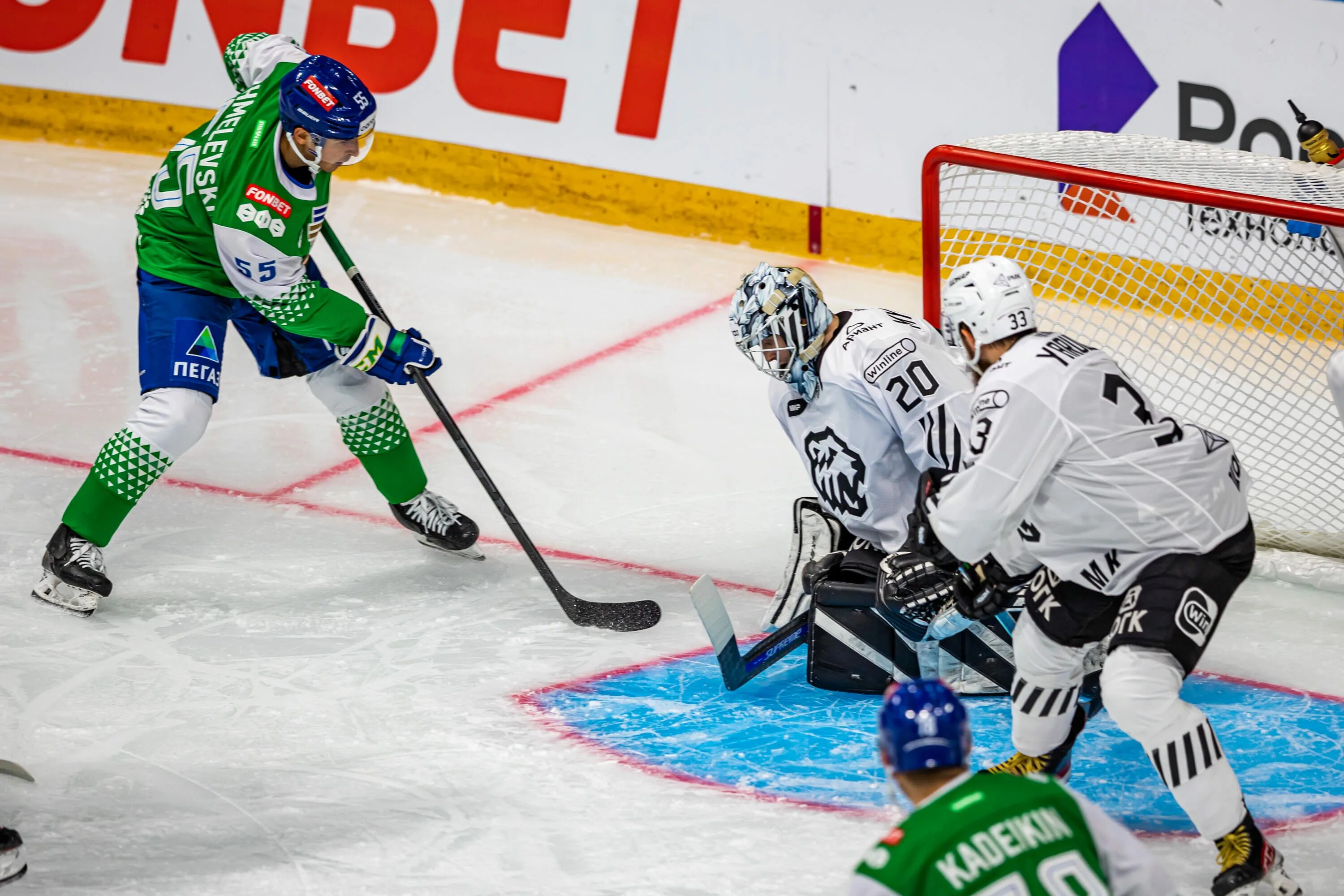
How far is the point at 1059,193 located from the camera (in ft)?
14.9

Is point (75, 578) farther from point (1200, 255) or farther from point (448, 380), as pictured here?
point (1200, 255)

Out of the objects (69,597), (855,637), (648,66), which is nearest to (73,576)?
(69,597)

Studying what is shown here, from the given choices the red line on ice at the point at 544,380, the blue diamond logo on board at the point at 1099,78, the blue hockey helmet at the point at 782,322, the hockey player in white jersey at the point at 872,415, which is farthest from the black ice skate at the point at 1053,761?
the blue diamond logo on board at the point at 1099,78

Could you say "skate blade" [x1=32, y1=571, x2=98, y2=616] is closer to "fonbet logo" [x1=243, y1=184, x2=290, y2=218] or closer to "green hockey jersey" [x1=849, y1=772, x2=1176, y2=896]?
"fonbet logo" [x1=243, y1=184, x2=290, y2=218]

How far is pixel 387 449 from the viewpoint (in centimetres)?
396

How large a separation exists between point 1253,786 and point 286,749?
1.85 metres

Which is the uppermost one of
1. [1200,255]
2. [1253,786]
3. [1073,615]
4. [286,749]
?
[1200,255]

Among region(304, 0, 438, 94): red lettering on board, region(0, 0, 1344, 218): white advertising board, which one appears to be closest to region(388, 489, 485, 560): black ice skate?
region(0, 0, 1344, 218): white advertising board

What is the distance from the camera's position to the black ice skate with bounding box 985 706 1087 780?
2.86 metres

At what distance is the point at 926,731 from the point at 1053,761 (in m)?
1.24

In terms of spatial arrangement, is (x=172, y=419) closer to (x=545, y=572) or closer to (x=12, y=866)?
(x=545, y=572)

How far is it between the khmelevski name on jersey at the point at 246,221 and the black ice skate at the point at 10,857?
55.2 inches

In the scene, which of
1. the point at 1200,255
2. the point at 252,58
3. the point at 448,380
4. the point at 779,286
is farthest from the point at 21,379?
the point at 1200,255

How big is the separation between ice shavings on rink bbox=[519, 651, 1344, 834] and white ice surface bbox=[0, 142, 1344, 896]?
0.08 metres
